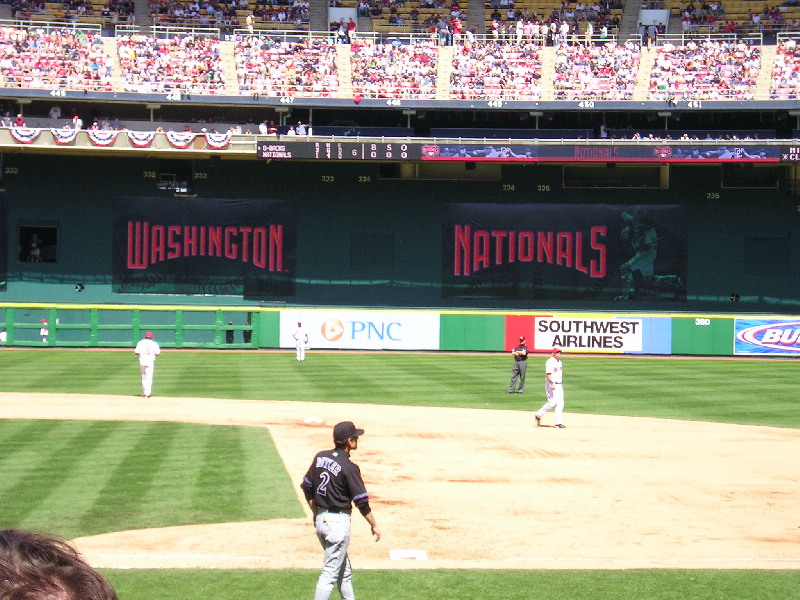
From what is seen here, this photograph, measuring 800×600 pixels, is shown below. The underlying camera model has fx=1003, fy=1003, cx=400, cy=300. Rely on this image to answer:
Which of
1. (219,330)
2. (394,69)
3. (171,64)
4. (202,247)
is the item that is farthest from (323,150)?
(219,330)

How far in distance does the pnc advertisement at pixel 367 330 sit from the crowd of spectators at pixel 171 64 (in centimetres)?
1205

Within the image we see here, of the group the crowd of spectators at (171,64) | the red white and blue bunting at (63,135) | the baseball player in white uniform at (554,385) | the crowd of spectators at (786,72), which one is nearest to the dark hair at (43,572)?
the baseball player in white uniform at (554,385)

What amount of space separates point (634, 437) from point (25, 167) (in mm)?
35416

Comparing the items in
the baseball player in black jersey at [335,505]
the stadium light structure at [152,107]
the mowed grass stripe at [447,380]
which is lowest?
the mowed grass stripe at [447,380]

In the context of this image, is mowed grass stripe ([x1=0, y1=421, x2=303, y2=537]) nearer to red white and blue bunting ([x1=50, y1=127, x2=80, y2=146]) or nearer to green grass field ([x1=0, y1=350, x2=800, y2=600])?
green grass field ([x1=0, y1=350, x2=800, y2=600])

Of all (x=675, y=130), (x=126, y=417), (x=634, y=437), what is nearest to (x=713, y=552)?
(x=634, y=437)

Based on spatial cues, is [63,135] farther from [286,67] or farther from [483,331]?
[483,331]

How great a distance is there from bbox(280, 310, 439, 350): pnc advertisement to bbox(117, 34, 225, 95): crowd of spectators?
39.5ft

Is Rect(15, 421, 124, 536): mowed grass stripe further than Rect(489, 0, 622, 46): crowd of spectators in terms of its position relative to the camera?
No

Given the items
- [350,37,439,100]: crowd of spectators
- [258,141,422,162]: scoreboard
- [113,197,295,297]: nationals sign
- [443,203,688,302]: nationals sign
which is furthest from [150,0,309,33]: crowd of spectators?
[443,203,688,302]: nationals sign

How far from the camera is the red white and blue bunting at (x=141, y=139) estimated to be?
44688mm

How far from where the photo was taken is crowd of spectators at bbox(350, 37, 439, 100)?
47344 mm

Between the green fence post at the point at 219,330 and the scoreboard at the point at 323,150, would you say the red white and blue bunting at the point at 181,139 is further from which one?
the green fence post at the point at 219,330

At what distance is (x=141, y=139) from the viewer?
4481 centimetres
